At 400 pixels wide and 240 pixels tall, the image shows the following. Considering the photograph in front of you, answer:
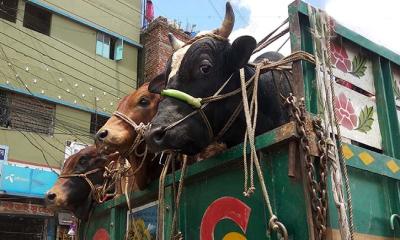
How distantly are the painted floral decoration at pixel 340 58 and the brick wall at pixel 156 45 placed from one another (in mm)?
17567

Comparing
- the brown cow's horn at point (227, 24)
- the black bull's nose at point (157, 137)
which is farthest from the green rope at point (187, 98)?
the brown cow's horn at point (227, 24)

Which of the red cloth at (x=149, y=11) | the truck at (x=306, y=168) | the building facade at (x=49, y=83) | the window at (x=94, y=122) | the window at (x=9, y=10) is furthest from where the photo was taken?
the red cloth at (x=149, y=11)

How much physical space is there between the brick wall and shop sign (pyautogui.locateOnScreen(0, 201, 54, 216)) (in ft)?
23.0

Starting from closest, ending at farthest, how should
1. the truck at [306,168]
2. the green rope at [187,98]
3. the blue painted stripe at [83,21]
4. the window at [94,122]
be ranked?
1. the truck at [306,168]
2. the green rope at [187,98]
3. the blue painted stripe at [83,21]
4. the window at [94,122]

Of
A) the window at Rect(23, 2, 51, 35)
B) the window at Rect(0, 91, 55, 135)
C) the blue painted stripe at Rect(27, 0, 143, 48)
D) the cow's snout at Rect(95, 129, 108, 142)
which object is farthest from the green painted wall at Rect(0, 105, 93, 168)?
the cow's snout at Rect(95, 129, 108, 142)

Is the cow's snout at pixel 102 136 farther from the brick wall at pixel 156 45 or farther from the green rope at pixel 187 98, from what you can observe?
the brick wall at pixel 156 45

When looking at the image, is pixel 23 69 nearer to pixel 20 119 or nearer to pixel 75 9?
pixel 20 119

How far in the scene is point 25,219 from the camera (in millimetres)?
16891

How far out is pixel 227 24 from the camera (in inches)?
130

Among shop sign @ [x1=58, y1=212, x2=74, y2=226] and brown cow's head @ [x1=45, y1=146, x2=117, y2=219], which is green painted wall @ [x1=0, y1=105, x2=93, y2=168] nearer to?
shop sign @ [x1=58, y1=212, x2=74, y2=226]

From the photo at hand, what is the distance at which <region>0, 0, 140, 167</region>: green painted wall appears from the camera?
55.6ft

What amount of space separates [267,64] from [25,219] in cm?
1571

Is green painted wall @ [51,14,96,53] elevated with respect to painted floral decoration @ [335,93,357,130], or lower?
elevated

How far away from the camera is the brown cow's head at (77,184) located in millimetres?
5133
